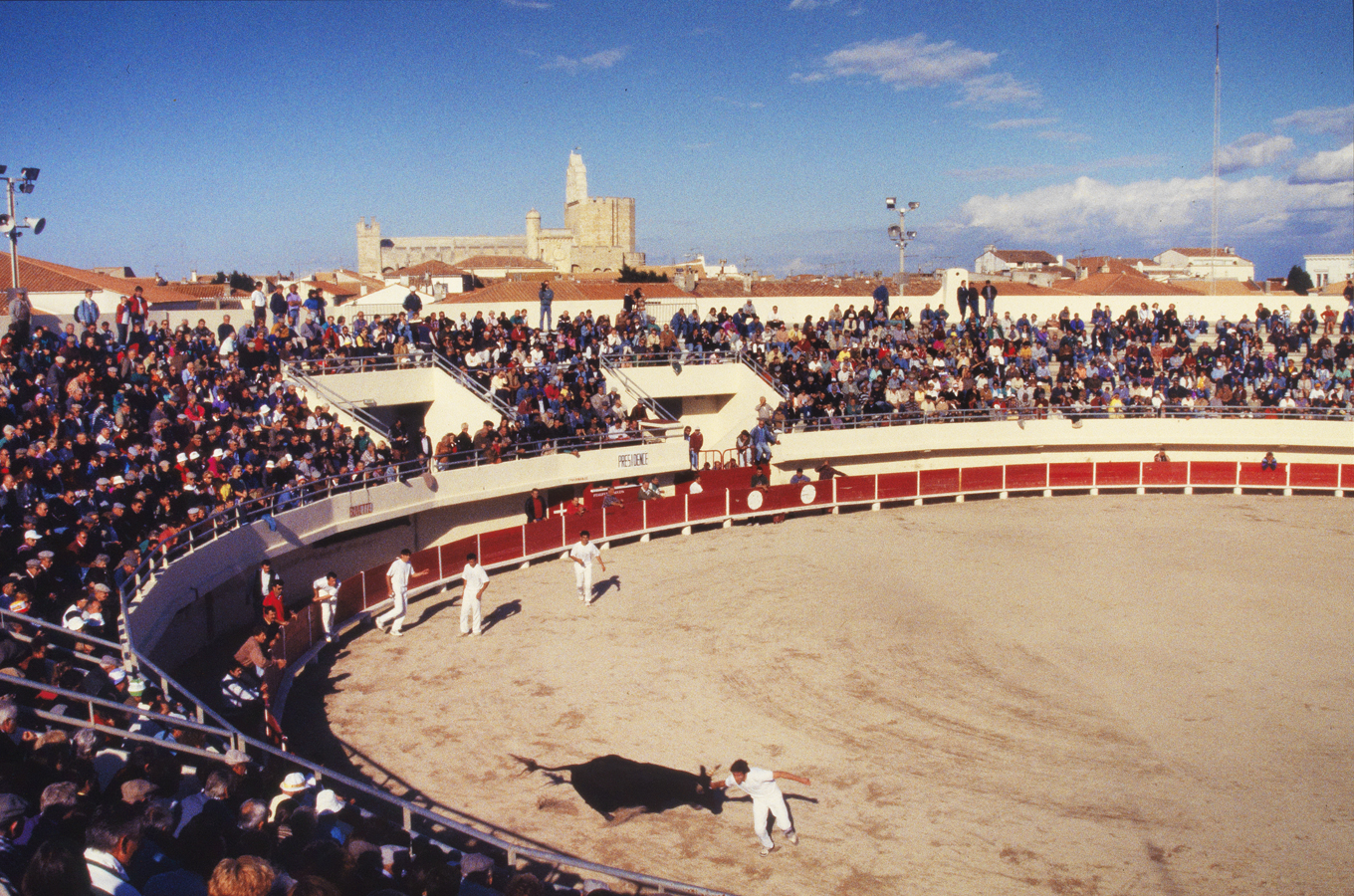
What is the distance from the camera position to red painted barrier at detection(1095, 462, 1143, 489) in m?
27.4

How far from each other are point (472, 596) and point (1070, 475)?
18690 millimetres

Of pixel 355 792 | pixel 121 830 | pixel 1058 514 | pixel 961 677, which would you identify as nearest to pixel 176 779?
pixel 121 830

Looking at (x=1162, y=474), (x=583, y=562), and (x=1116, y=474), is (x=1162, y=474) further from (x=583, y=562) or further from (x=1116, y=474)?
(x=583, y=562)

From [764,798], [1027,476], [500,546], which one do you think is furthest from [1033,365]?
[764,798]

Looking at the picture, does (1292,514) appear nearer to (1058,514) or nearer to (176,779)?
(1058,514)

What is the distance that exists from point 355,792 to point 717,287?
3792 centimetres

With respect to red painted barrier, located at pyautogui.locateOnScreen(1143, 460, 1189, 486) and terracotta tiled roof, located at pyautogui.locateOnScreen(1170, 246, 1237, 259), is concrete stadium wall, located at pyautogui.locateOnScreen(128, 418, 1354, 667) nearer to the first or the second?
red painted barrier, located at pyautogui.locateOnScreen(1143, 460, 1189, 486)

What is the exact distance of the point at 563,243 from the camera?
356 feet

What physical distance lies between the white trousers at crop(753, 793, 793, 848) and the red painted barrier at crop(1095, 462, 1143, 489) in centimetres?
2118

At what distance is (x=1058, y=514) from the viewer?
24875 millimetres

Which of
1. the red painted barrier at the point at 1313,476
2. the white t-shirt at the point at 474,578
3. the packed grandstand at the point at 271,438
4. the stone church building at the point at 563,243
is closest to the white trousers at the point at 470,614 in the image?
the white t-shirt at the point at 474,578

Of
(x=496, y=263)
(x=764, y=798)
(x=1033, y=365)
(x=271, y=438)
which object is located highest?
(x=496, y=263)

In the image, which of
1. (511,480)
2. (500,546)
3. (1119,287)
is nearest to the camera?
(500,546)

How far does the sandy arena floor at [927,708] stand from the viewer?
30.6ft
